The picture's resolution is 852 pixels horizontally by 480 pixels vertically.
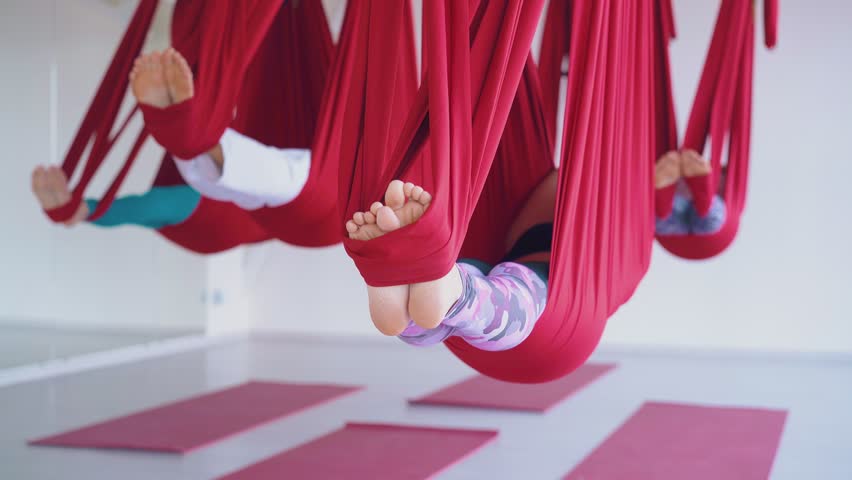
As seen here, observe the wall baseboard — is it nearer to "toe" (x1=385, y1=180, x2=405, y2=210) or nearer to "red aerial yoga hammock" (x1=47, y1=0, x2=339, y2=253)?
"red aerial yoga hammock" (x1=47, y1=0, x2=339, y2=253)

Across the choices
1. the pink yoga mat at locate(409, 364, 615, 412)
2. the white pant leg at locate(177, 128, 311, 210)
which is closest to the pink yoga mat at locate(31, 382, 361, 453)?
the pink yoga mat at locate(409, 364, 615, 412)

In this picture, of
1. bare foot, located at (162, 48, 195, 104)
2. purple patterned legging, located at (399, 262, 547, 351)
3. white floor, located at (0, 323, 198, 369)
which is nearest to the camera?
purple patterned legging, located at (399, 262, 547, 351)

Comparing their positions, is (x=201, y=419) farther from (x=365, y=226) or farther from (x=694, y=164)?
(x=365, y=226)

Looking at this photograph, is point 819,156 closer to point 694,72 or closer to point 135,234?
point 694,72

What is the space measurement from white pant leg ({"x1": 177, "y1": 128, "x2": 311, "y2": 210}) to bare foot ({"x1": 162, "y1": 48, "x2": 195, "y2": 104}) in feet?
0.83

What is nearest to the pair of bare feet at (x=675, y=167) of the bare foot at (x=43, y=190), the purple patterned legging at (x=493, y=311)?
the purple patterned legging at (x=493, y=311)

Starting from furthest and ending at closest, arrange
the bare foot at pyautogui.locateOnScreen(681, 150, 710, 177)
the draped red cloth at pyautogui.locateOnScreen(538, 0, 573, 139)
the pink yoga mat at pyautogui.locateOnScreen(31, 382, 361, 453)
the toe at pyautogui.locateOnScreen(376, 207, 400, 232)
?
the pink yoga mat at pyautogui.locateOnScreen(31, 382, 361, 453) → the bare foot at pyautogui.locateOnScreen(681, 150, 710, 177) → the draped red cloth at pyautogui.locateOnScreen(538, 0, 573, 139) → the toe at pyautogui.locateOnScreen(376, 207, 400, 232)

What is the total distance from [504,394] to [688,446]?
1.16 meters

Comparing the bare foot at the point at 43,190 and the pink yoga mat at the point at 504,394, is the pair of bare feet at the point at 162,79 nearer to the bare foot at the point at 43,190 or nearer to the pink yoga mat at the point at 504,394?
the bare foot at the point at 43,190

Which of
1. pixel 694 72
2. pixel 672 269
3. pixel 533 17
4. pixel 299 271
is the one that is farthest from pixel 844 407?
pixel 299 271

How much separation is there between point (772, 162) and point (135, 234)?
158 inches

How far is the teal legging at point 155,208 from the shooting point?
3275mm

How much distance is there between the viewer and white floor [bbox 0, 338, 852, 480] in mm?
3139

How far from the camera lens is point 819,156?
548 cm
